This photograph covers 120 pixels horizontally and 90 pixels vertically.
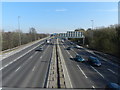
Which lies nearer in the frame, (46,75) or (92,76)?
(92,76)

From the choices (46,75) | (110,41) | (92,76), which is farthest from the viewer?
(110,41)

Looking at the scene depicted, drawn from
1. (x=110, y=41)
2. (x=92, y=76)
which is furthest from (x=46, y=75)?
(x=110, y=41)

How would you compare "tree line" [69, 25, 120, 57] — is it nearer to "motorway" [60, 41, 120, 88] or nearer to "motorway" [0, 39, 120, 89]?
"motorway" [0, 39, 120, 89]

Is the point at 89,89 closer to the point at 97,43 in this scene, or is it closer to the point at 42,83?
the point at 42,83

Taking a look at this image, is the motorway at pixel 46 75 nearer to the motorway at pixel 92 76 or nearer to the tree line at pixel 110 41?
the motorway at pixel 92 76

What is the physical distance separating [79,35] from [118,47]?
25.1m

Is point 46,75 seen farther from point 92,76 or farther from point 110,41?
point 110,41

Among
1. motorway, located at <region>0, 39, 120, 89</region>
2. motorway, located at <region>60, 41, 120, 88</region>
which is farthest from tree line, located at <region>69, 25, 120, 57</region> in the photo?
motorway, located at <region>60, 41, 120, 88</region>

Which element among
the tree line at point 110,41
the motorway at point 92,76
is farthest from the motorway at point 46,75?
the tree line at point 110,41

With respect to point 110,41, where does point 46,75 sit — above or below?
below

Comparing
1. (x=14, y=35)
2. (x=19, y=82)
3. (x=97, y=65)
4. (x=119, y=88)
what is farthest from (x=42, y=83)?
(x=14, y=35)

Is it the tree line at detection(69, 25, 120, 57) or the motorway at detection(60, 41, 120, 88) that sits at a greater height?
the tree line at detection(69, 25, 120, 57)

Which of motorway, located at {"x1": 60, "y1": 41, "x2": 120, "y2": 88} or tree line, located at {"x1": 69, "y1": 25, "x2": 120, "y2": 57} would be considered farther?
tree line, located at {"x1": 69, "y1": 25, "x2": 120, "y2": 57}

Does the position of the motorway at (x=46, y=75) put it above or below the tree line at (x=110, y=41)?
below
